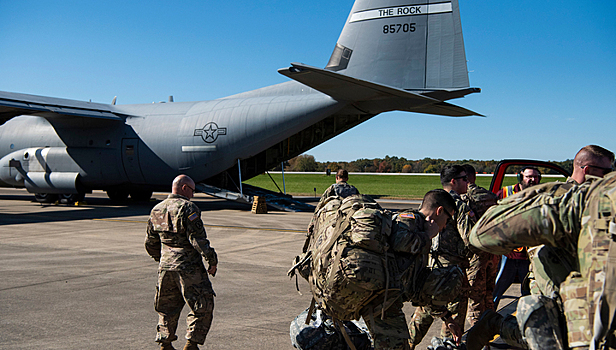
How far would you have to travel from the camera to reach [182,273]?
4738 mm

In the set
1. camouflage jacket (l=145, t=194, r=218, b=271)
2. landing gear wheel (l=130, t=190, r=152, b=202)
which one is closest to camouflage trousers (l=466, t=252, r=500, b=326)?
camouflage jacket (l=145, t=194, r=218, b=271)

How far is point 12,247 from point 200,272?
26.8 feet

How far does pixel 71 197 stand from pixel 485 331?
859 inches

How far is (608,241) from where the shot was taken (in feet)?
8.07

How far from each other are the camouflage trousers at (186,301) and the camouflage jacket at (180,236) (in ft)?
0.34

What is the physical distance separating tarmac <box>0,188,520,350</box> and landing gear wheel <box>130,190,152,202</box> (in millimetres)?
8506

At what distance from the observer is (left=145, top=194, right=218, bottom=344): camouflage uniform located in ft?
15.3

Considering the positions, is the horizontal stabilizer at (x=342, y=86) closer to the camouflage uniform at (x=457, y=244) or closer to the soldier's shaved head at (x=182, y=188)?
the soldier's shaved head at (x=182, y=188)

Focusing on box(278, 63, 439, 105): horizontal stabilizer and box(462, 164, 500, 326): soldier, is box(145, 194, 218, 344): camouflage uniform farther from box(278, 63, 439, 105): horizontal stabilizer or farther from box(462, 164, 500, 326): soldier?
box(278, 63, 439, 105): horizontal stabilizer

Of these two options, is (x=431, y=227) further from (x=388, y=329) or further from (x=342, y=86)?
(x=342, y=86)

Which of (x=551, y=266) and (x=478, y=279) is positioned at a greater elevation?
(x=551, y=266)

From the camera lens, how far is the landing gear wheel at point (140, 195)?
23.4 metres

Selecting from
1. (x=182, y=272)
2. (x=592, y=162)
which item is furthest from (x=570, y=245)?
(x=182, y=272)

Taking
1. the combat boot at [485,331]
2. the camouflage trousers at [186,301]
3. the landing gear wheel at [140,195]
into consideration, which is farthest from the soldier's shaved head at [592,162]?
the landing gear wheel at [140,195]
